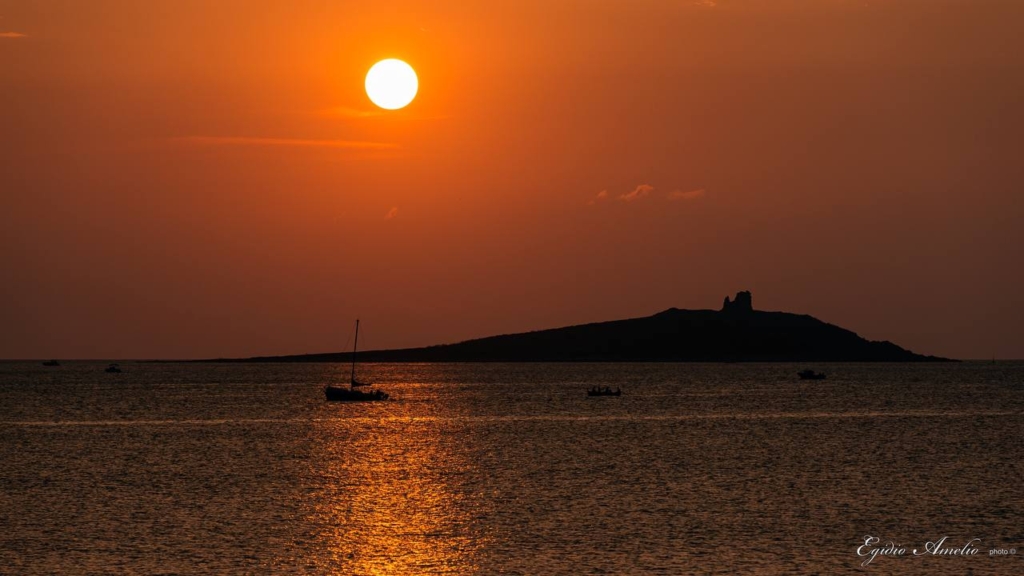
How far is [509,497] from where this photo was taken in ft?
232

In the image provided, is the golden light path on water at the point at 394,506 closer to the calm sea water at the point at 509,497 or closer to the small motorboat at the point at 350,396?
the calm sea water at the point at 509,497

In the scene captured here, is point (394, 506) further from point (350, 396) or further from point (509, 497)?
point (350, 396)

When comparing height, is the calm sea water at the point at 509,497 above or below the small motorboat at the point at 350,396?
below

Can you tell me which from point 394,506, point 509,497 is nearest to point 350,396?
point 509,497

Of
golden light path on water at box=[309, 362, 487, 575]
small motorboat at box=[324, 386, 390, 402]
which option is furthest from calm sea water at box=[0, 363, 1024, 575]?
small motorboat at box=[324, 386, 390, 402]

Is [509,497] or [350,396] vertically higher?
[350,396]

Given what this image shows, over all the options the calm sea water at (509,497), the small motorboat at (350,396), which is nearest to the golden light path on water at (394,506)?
the calm sea water at (509,497)

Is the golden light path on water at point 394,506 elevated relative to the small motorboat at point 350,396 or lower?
lower

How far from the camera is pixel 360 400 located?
198250 millimetres

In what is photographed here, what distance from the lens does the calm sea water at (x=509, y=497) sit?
50750 millimetres

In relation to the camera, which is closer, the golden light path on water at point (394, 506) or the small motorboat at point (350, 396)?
the golden light path on water at point (394, 506)

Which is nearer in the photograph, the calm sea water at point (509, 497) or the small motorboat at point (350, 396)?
the calm sea water at point (509, 497)

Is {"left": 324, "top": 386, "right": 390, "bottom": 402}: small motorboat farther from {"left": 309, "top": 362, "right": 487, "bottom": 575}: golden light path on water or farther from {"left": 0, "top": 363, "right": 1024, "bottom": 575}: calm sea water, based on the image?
{"left": 309, "top": 362, "right": 487, "bottom": 575}: golden light path on water

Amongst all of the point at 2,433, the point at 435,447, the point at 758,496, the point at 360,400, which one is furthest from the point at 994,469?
the point at 360,400
